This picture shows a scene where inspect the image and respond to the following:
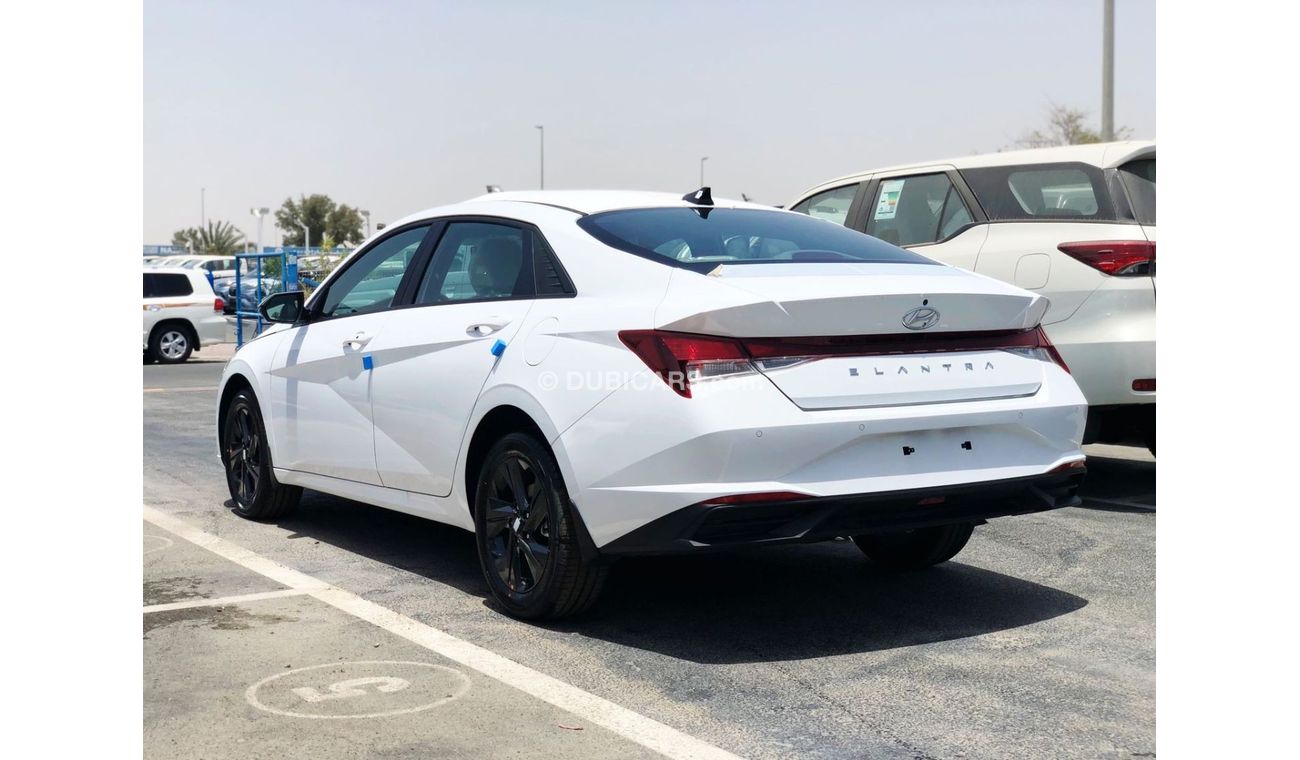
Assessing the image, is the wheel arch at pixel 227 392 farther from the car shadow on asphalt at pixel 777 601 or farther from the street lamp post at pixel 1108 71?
the street lamp post at pixel 1108 71

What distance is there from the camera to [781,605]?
206 inches

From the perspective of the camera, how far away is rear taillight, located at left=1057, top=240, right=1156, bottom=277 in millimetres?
7023

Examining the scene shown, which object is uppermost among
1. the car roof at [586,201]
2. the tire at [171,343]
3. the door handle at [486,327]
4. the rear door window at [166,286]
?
the rear door window at [166,286]

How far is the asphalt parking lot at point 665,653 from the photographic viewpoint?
3.74 m

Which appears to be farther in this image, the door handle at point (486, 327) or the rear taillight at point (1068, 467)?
the door handle at point (486, 327)

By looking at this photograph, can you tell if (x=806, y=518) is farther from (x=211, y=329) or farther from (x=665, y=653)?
(x=211, y=329)

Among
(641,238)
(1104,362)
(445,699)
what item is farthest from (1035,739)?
(1104,362)

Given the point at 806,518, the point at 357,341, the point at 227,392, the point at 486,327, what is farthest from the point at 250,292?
the point at 806,518

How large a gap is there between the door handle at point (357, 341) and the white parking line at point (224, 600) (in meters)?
1.08

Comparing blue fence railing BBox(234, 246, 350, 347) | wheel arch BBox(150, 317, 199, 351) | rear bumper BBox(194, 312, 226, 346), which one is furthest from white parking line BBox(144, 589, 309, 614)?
blue fence railing BBox(234, 246, 350, 347)

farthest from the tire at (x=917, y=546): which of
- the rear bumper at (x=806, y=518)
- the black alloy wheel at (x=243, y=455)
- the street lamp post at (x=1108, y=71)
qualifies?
the street lamp post at (x=1108, y=71)

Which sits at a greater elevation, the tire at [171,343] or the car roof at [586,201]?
the car roof at [586,201]

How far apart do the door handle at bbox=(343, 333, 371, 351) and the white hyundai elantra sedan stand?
9 centimetres

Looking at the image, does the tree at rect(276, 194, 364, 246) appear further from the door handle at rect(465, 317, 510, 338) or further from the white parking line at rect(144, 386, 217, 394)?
the door handle at rect(465, 317, 510, 338)
